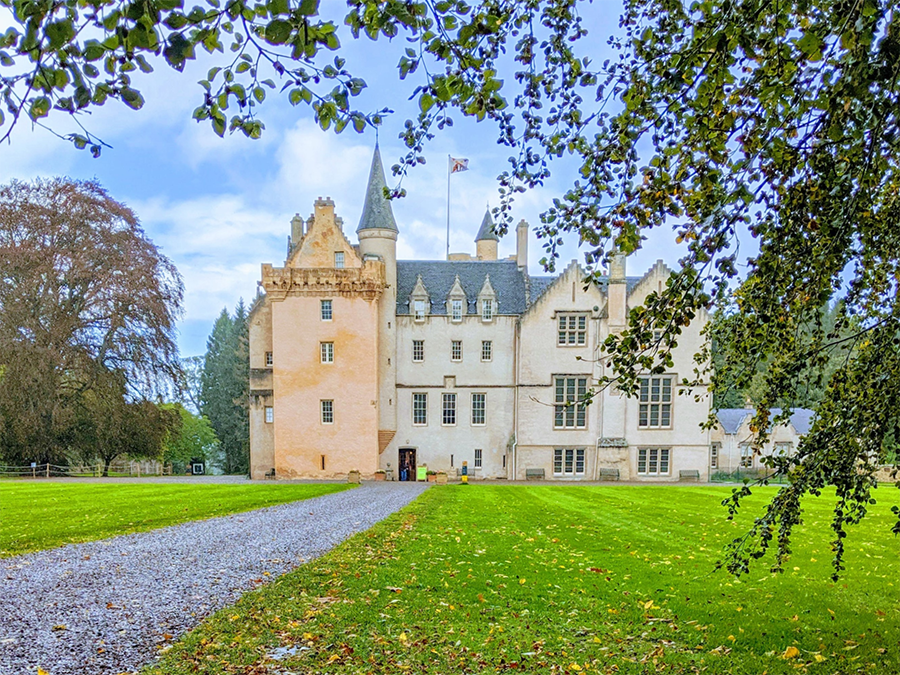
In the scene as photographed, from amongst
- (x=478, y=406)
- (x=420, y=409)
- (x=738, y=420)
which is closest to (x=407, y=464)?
(x=420, y=409)

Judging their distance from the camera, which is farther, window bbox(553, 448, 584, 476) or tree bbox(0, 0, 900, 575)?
window bbox(553, 448, 584, 476)

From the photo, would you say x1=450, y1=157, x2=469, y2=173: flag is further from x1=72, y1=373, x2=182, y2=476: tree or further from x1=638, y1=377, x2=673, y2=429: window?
x1=72, y1=373, x2=182, y2=476: tree

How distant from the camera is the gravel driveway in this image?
20.7 ft

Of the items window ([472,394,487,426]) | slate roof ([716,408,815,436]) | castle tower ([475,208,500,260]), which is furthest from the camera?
slate roof ([716,408,815,436])

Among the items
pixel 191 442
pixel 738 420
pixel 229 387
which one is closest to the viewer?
pixel 738 420

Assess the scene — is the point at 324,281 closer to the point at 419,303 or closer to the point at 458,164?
the point at 419,303

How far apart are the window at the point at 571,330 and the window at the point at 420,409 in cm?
822

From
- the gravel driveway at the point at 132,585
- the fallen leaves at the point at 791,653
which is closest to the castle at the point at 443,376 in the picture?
the gravel driveway at the point at 132,585

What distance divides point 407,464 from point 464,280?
37.0 ft

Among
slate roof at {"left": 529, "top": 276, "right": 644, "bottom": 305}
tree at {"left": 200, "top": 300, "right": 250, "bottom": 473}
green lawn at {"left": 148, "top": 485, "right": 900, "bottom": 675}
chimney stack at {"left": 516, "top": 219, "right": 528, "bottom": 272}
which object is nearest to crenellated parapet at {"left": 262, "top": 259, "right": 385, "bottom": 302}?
chimney stack at {"left": 516, "top": 219, "right": 528, "bottom": 272}

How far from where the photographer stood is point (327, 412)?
34.0 metres

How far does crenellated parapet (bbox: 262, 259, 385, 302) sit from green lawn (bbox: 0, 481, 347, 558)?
10.6m

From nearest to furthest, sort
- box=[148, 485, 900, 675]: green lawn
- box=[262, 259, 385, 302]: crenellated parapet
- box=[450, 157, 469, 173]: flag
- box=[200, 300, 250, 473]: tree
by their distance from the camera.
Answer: box=[148, 485, 900, 675]: green lawn, box=[262, 259, 385, 302]: crenellated parapet, box=[450, 157, 469, 173]: flag, box=[200, 300, 250, 473]: tree

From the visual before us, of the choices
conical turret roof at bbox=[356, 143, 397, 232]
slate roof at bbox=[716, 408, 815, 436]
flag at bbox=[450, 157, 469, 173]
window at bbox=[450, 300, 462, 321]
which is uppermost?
flag at bbox=[450, 157, 469, 173]
